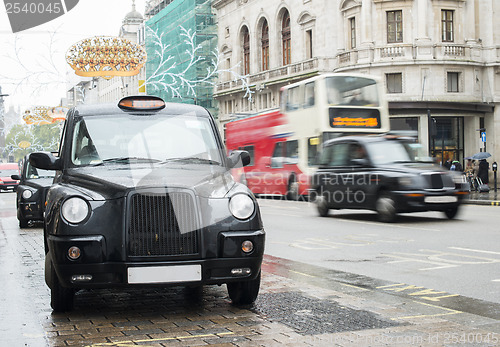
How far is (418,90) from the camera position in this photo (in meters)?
41.8

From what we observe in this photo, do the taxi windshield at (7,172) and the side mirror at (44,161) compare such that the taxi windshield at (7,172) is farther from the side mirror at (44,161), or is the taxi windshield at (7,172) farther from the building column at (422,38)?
the side mirror at (44,161)

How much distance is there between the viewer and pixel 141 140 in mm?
6746

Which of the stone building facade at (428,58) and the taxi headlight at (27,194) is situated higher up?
the stone building facade at (428,58)

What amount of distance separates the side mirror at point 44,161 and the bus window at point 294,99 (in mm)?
20323

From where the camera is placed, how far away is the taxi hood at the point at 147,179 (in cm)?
566

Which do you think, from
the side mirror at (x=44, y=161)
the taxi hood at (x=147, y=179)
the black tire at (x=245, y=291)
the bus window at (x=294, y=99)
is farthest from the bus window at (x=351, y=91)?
the black tire at (x=245, y=291)

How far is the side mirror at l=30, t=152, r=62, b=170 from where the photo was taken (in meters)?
6.68

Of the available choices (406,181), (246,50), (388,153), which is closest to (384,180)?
(406,181)

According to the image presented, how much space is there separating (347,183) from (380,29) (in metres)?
28.1

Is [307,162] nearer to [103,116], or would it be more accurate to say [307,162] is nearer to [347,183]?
[347,183]

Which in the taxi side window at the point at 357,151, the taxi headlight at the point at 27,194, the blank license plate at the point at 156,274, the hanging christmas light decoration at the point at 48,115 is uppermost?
the hanging christmas light decoration at the point at 48,115

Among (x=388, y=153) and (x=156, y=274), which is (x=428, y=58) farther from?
(x=156, y=274)

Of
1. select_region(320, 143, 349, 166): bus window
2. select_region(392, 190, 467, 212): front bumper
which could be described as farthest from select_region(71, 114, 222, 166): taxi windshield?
select_region(320, 143, 349, 166): bus window

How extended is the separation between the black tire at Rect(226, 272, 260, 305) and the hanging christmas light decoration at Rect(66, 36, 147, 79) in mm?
16661
